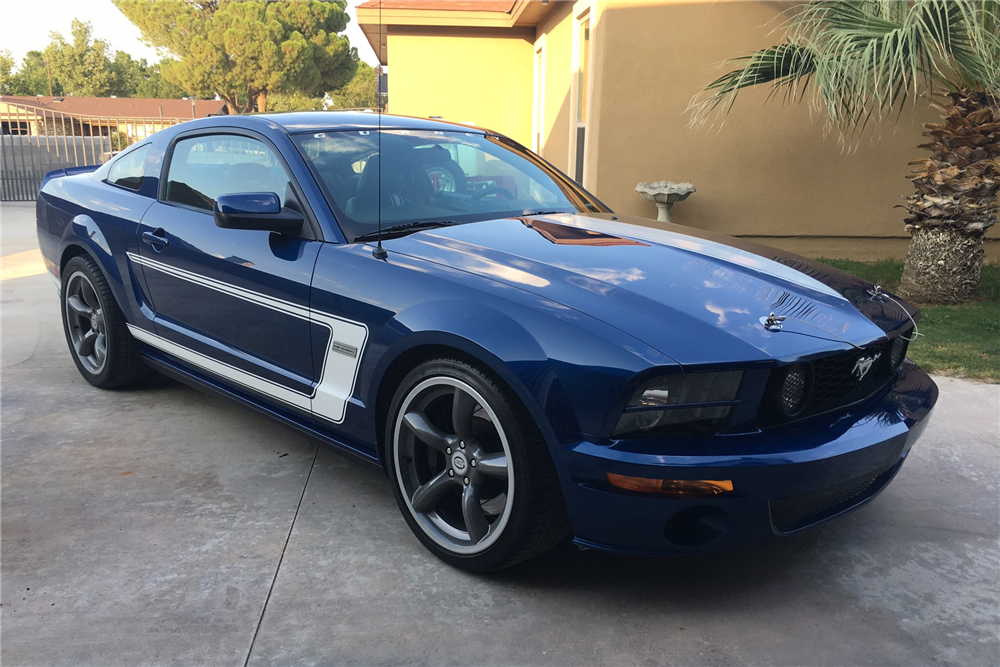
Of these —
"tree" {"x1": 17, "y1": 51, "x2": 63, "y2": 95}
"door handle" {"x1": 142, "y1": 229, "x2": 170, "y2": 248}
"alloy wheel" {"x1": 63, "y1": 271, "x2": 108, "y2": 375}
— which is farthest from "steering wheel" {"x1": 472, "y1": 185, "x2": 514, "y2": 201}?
"tree" {"x1": 17, "y1": 51, "x2": 63, "y2": 95}

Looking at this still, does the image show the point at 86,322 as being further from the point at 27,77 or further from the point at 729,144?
the point at 27,77

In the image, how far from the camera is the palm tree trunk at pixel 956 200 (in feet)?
21.6

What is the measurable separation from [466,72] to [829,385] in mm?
12259

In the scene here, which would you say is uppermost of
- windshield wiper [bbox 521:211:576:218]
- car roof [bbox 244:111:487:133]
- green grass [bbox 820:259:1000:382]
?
car roof [bbox 244:111:487:133]

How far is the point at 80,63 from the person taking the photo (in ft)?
201

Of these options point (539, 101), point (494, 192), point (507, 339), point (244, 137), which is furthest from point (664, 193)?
point (507, 339)

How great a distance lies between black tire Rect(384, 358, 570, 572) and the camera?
7.61 ft

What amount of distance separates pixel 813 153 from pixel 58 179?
23.9 ft

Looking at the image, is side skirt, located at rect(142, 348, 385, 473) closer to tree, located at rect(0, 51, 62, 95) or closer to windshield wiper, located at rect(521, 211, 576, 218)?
windshield wiper, located at rect(521, 211, 576, 218)

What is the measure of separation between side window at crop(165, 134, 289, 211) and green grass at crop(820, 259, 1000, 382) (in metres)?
4.06

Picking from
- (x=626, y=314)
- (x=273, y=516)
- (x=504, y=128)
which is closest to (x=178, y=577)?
(x=273, y=516)

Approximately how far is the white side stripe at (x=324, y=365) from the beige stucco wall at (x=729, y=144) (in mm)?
6478

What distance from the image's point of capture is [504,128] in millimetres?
14078

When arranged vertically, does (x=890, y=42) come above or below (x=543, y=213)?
above
